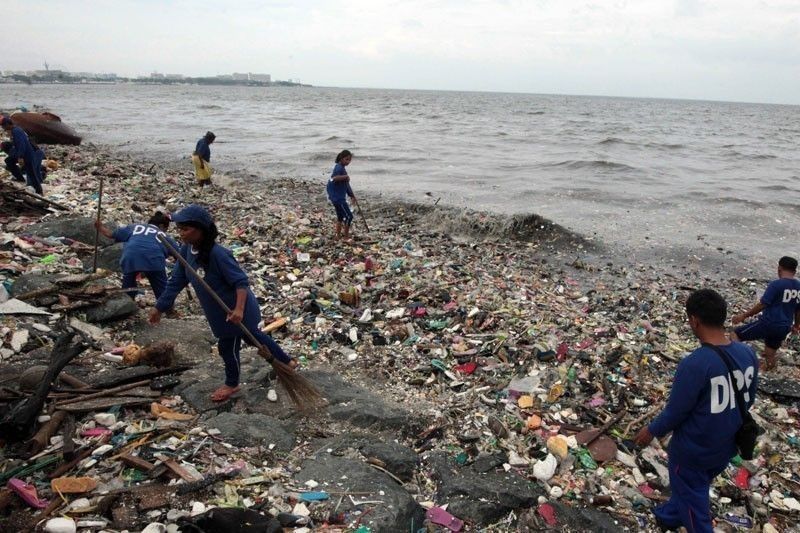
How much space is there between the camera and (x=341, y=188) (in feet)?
31.6

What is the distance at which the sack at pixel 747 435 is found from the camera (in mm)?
2918

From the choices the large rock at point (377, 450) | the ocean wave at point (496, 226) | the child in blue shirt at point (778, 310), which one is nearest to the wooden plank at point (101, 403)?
the large rock at point (377, 450)

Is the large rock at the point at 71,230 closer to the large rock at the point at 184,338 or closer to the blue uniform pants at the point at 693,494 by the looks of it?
the large rock at the point at 184,338

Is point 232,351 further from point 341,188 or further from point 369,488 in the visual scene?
point 341,188

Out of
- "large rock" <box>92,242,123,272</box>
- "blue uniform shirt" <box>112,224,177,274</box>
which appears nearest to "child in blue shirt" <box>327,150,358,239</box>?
"large rock" <box>92,242,123,272</box>

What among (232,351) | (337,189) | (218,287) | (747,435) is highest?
(337,189)

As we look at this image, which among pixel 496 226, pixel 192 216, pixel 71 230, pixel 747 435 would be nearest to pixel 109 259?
pixel 71 230

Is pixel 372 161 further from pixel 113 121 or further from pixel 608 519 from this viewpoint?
pixel 113 121

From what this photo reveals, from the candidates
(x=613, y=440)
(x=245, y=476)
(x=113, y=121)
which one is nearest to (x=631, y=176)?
(x=613, y=440)

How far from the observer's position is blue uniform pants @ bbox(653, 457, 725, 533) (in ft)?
10.3

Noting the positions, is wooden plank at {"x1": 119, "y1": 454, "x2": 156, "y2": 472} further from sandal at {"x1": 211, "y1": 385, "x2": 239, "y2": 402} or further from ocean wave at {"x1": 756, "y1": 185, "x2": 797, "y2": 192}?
ocean wave at {"x1": 756, "y1": 185, "x2": 797, "y2": 192}

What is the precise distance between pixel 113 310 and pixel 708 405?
19.3 ft

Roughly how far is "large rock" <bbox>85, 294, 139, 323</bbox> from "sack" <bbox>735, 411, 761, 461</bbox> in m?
6.02

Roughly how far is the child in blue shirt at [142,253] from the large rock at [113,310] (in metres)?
0.19
